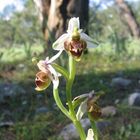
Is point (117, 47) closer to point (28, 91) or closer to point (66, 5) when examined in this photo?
point (66, 5)

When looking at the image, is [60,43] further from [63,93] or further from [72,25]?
[63,93]

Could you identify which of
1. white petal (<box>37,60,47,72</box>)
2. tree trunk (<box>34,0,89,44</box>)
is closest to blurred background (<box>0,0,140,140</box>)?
tree trunk (<box>34,0,89,44</box>)

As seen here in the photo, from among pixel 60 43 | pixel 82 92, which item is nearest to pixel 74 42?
pixel 60 43

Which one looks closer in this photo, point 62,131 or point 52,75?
point 52,75

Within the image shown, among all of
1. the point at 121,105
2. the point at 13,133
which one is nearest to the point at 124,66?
the point at 121,105

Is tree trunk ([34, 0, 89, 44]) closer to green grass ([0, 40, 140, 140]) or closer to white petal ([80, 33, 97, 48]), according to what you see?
green grass ([0, 40, 140, 140])
